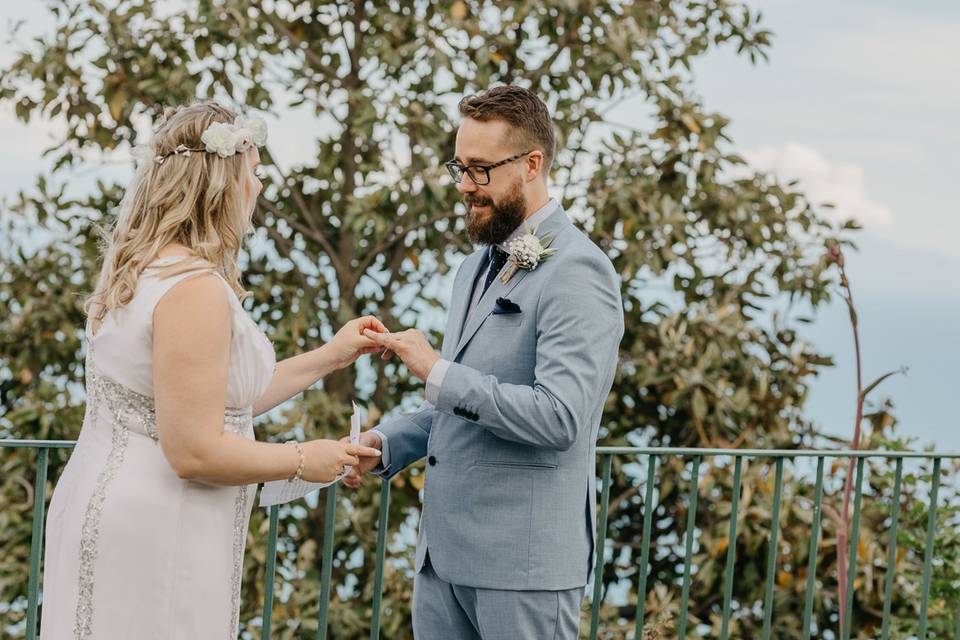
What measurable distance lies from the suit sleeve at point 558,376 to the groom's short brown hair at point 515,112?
29 cm

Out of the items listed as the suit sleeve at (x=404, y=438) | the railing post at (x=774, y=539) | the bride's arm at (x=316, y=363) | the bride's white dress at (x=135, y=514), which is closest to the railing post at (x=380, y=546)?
the suit sleeve at (x=404, y=438)

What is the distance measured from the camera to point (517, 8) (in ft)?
18.3

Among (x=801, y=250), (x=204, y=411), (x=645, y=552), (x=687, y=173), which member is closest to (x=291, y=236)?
(x=687, y=173)

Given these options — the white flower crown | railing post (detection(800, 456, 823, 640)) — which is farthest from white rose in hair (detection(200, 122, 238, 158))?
railing post (detection(800, 456, 823, 640))

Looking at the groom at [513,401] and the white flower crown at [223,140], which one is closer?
the white flower crown at [223,140]

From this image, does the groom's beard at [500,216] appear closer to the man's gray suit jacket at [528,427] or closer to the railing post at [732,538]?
the man's gray suit jacket at [528,427]

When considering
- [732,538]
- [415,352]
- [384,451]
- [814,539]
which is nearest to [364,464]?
[384,451]

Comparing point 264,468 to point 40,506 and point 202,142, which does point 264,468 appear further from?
point 40,506

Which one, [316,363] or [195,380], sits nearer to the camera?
[195,380]

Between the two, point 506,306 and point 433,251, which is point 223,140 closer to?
point 506,306

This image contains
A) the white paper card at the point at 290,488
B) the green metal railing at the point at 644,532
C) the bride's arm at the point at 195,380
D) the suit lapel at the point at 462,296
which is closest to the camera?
the bride's arm at the point at 195,380

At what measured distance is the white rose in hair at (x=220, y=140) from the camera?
6.77 ft

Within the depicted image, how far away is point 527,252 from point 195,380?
2.26 ft

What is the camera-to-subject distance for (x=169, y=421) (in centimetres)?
196
